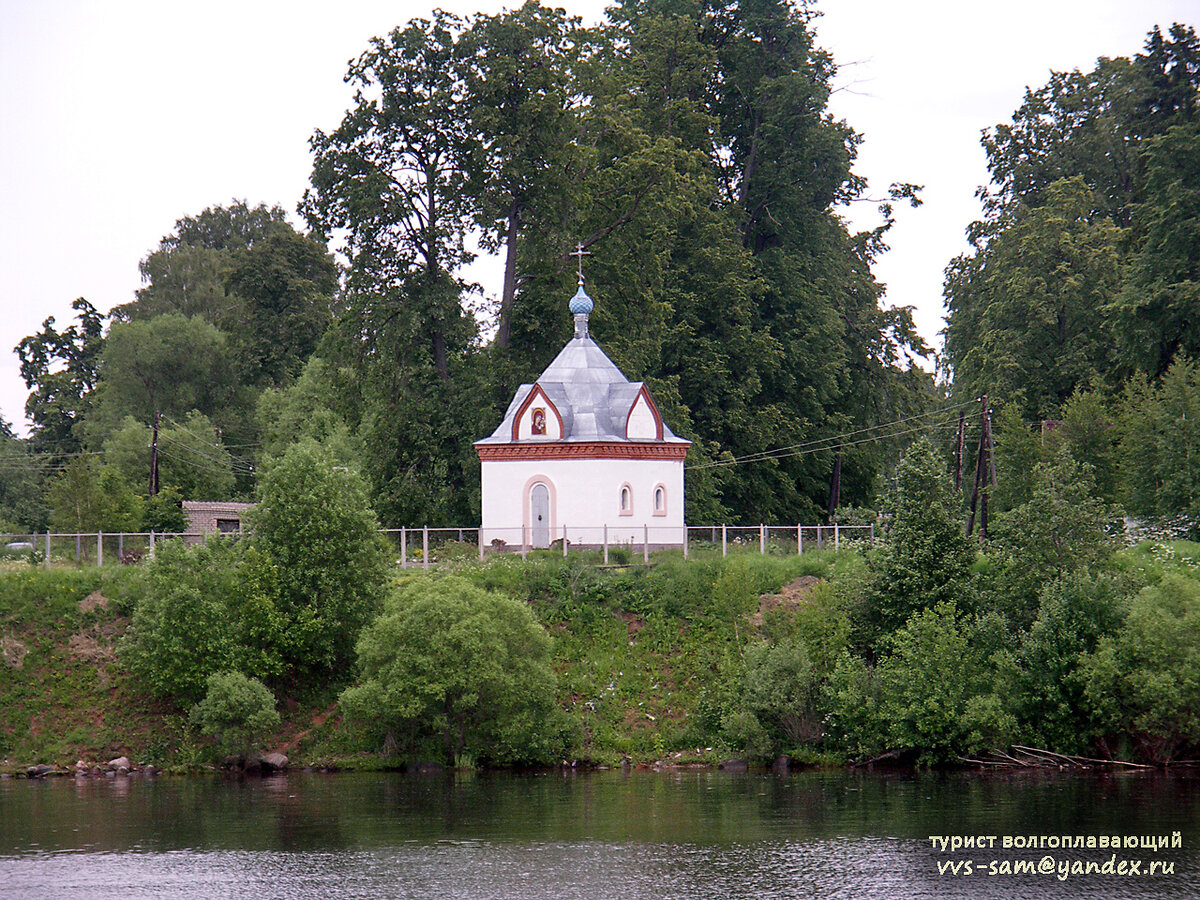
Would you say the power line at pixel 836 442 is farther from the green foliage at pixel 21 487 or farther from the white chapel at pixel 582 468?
the green foliage at pixel 21 487

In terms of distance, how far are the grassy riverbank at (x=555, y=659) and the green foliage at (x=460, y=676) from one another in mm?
1629

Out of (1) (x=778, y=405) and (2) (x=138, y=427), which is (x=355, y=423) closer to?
(1) (x=778, y=405)

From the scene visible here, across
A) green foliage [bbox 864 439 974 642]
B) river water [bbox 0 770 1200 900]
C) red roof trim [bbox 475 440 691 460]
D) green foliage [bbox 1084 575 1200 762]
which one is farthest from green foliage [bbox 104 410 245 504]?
green foliage [bbox 1084 575 1200 762]

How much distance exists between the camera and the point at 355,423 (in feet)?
171

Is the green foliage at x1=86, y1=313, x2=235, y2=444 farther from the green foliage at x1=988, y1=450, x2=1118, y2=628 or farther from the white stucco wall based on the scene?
the green foliage at x1=988, y1=450, x2=1118, y2=628

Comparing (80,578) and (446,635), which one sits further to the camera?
(80,578)

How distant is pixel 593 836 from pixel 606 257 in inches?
1160

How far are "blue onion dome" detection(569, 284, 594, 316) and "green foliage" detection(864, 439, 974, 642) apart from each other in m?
13.7

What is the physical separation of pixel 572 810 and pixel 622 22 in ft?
139

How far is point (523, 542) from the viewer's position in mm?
44438

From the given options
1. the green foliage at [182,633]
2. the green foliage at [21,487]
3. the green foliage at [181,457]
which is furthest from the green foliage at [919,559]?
the green foliage at [21,487]

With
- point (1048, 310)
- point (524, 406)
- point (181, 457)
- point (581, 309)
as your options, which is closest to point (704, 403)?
point (581, 309)

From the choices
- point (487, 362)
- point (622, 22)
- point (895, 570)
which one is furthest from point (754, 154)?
point (895, 570)

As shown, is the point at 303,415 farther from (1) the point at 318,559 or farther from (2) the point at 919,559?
(2) the point at 919,559
